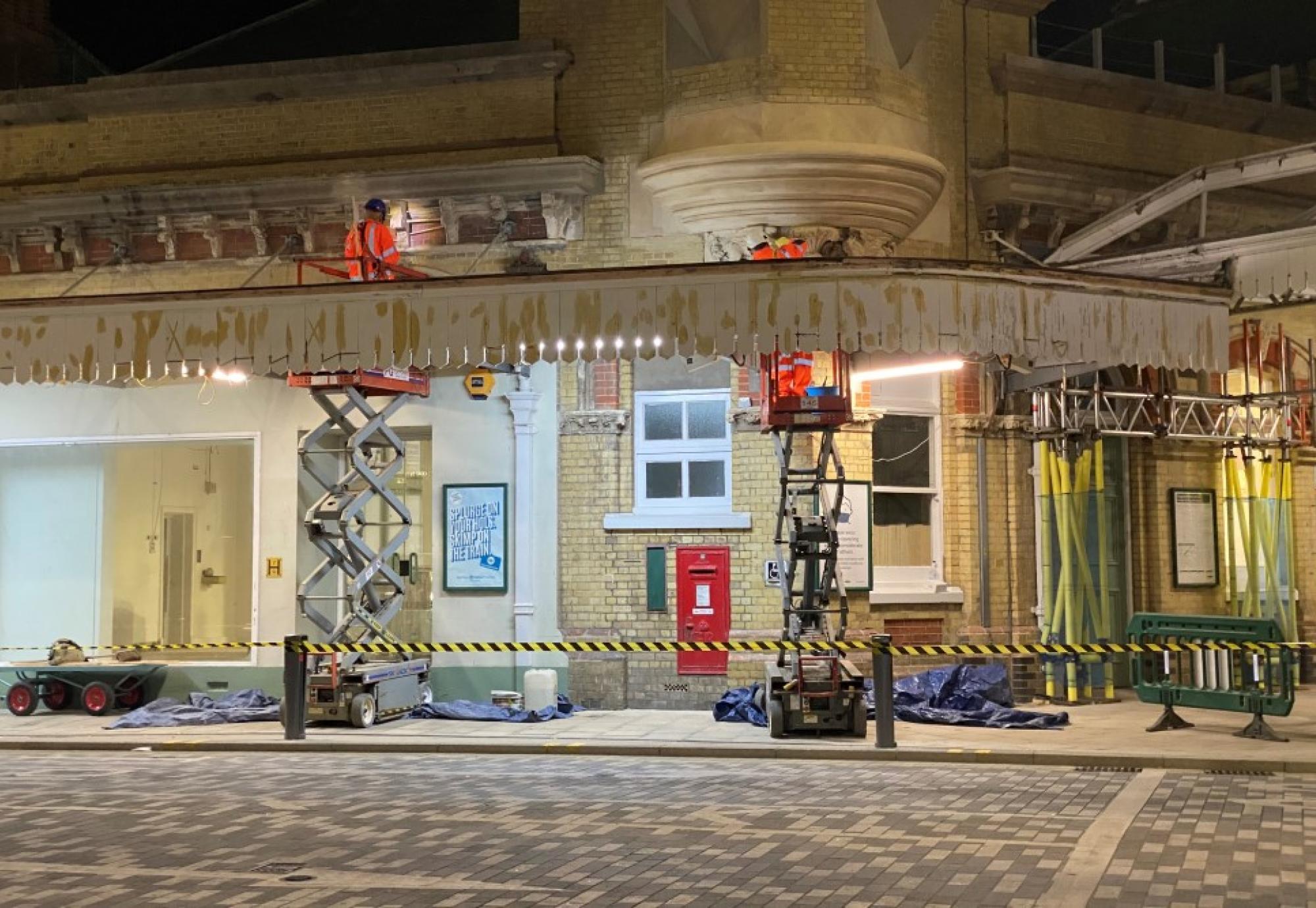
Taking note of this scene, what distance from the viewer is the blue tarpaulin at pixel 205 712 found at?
59.0 feet

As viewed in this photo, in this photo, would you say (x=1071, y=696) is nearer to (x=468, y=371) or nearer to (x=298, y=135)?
(x=468, y=371)

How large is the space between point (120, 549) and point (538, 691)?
659 cm

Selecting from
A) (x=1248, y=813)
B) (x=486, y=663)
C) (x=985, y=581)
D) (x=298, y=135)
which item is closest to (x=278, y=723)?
(x=486, y=663)

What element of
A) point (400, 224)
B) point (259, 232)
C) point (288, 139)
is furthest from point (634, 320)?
point (288, 139)

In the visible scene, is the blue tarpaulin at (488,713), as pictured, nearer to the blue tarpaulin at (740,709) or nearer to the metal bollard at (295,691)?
the blue tarpaulin at (740,709)

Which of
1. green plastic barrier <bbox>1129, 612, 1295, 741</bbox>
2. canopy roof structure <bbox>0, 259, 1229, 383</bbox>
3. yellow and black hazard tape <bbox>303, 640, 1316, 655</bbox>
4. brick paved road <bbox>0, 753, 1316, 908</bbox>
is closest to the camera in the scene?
brick paved road <bbox>0, 753, 1316, 908</bbox>

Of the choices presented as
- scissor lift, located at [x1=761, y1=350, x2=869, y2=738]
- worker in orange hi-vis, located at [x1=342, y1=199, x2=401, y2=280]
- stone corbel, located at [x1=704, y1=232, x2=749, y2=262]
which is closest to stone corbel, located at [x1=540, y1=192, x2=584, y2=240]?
stone corbel, located at [x1=704, y1=232, x2=749, y2=262]

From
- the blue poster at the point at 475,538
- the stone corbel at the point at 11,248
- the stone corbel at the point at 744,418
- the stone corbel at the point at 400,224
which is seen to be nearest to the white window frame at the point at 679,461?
the stone corbel at the point at 744,418

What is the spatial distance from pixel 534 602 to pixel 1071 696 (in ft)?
21.8

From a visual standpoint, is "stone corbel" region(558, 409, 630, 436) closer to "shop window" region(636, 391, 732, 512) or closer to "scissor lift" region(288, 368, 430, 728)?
"shop window" region(636, 391, 732, 512)

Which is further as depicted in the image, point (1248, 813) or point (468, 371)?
point (468, 371)

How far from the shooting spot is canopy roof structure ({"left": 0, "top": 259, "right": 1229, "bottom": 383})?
13289mm

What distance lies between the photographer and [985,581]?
19.1 m

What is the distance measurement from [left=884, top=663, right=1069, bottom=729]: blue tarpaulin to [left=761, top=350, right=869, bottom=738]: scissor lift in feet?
4.77
